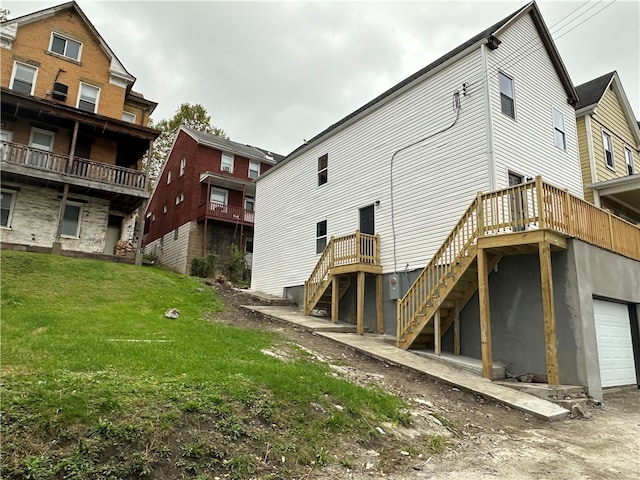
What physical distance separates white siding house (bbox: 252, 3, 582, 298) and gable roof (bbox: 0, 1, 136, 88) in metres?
12.2

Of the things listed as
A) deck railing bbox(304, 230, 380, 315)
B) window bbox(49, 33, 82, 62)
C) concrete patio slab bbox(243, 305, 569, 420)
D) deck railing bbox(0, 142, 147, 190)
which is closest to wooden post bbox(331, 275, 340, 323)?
concrete patio slab bbox(243, 305, 569, 420)

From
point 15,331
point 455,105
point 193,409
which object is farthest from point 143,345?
point 455,105

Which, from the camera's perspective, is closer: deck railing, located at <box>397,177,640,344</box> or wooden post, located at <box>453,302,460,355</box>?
deck railing, located at <box>397,177,640,344</box>

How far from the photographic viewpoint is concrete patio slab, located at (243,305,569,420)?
7070mm

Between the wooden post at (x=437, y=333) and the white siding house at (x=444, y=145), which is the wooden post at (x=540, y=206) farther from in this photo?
→ the wooden post at (x=437, y=333)

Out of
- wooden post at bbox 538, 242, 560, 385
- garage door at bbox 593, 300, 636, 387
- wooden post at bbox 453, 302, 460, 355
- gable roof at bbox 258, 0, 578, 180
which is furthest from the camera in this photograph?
gable roof at bbox 258, 0, 578, 180

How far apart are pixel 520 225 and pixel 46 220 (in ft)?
62.4

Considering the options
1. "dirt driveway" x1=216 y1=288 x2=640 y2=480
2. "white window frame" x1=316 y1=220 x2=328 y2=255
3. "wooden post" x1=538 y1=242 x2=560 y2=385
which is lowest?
"dirt driveway" x1=216 y1=288 x2=640 y2=480

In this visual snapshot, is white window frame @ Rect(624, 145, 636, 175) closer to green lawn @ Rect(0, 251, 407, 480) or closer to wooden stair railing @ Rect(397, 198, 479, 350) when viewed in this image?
wooden stair railing @ Rect(397, 198, 479, 350)

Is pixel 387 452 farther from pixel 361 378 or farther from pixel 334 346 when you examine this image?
pixel 334 346

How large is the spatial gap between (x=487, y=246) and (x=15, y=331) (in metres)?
9.35

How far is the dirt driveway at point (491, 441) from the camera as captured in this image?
172 inches

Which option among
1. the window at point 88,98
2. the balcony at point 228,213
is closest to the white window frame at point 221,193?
the balcony at point 228,213

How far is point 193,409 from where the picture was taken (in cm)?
442
